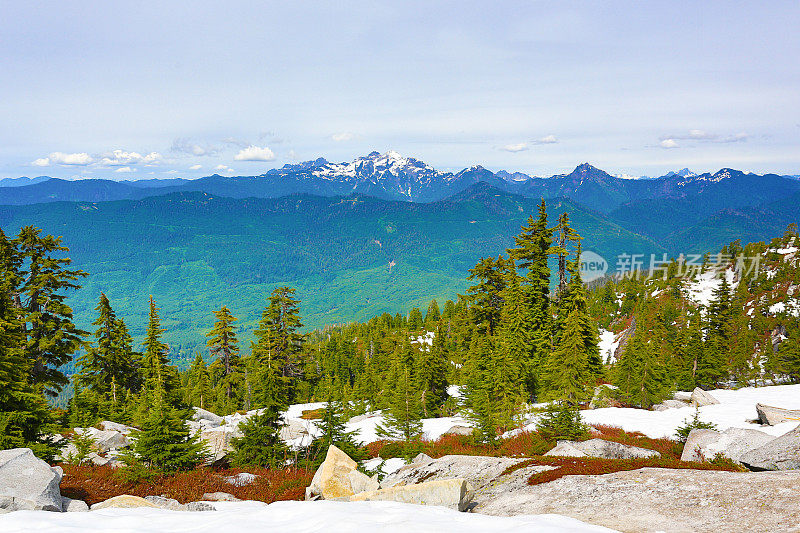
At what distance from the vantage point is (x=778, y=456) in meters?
9.98

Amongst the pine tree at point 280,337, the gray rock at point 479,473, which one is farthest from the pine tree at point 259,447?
the pine tree at point 280,337

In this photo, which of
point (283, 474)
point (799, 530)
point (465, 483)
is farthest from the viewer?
point (283, 474)

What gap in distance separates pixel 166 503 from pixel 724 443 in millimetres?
17726

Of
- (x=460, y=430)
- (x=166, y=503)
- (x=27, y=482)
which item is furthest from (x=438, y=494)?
(x=460, y=430)

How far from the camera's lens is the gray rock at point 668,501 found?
21.5 ft

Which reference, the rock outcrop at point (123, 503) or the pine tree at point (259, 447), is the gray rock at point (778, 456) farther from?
the pine tree at point (259, 447)

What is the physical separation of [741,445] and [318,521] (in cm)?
1349

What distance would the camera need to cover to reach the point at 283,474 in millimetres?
16656

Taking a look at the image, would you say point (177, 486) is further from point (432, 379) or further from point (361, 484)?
point (432, 379)

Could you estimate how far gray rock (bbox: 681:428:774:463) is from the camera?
12.8 metres

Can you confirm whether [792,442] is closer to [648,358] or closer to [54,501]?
[54,501]

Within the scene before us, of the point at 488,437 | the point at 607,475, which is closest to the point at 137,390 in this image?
the point at 488,437

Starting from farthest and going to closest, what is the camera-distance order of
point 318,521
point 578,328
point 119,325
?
point 119,325 < point 578,328 < point 318,521

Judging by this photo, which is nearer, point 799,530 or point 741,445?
point 799,530
